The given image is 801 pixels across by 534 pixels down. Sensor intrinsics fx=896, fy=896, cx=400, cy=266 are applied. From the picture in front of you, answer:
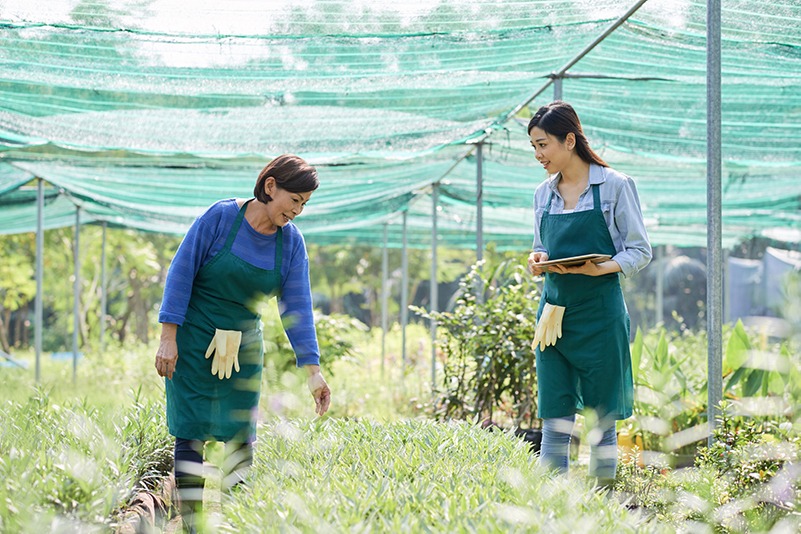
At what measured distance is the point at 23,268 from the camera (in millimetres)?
14453

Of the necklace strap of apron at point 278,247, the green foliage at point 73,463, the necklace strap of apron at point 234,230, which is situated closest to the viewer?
the green foliage at point 73,463

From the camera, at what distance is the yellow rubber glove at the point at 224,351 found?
10.0ft

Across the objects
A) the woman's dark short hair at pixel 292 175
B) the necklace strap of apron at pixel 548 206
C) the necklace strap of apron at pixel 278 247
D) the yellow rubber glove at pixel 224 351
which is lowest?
the yellow rubber glove at pixel 224 351

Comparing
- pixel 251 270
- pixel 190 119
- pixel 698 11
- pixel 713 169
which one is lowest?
pixel 251 270

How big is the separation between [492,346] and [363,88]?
5.34 ft

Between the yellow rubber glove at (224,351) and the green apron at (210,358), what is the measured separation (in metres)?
0.04

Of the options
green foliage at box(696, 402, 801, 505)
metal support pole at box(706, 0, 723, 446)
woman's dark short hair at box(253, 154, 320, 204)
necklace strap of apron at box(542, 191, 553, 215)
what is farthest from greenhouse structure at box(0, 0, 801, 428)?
woman's dark short hair at box(253, 154, 320, 204)

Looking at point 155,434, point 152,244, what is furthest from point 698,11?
point 152,244

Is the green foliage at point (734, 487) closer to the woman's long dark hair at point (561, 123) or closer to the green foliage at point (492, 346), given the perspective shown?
the woman's long dark hair at point (561, 123)

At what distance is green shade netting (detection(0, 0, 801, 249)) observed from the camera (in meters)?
3.90

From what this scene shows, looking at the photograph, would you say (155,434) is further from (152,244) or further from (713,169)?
(152,244)

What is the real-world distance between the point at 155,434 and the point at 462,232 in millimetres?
8728

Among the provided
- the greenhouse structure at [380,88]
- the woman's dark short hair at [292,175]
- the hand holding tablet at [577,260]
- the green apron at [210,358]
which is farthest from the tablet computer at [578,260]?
the green apron at [210,358]

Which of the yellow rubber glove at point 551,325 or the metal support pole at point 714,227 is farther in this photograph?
the metal support pole at point 714,227
